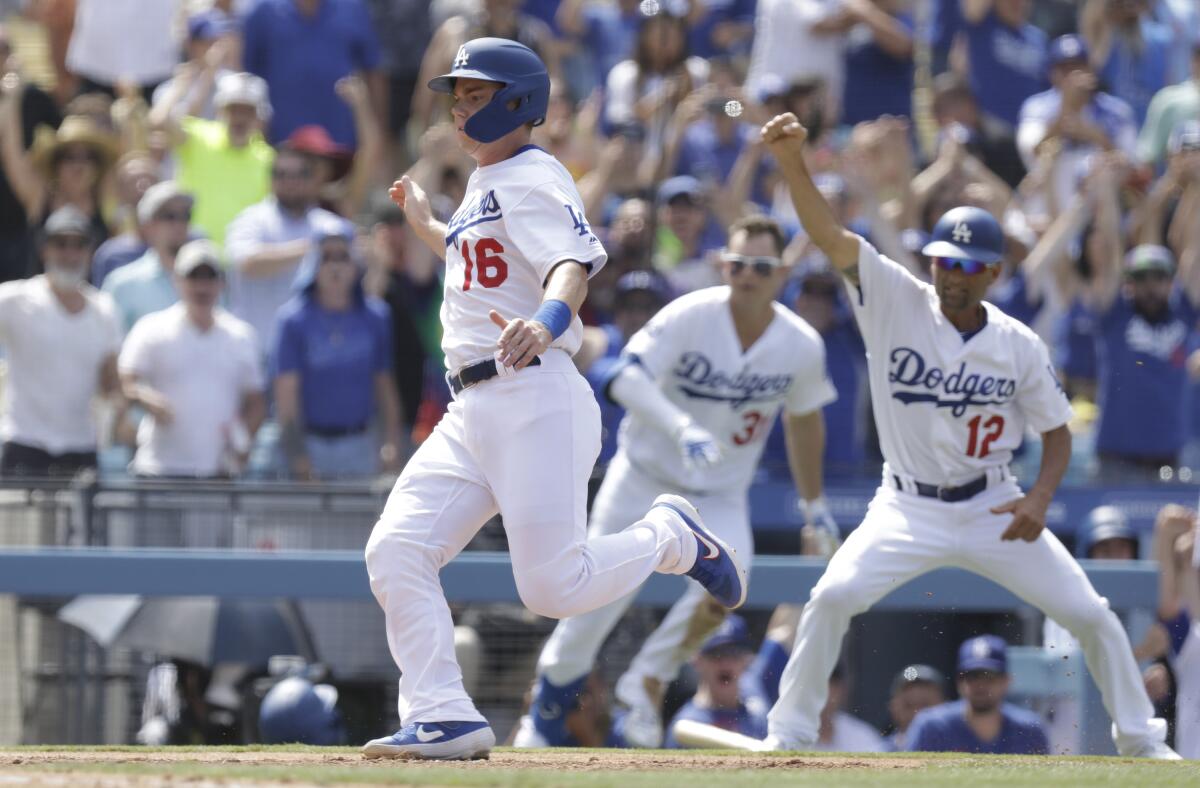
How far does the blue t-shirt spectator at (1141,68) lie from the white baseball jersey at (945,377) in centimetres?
630

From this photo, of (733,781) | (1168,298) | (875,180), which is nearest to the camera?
(733,781)

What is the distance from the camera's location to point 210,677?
8836 millimetres

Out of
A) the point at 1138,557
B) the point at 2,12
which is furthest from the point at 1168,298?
the point at 2,12

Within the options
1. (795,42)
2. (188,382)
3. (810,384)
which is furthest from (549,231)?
(795,42)

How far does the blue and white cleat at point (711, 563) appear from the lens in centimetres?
630

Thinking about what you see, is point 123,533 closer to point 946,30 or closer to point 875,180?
point 875,180

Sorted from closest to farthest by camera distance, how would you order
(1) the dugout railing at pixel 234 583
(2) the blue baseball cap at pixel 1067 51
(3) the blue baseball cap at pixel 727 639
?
1. (1) the dugout railing at pixel 234 583
2. (3) the blue baseball cap at pixel 727 639
3. (2) the blue baseball cap at pixel 1067 51

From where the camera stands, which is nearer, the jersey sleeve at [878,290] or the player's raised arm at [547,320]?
the player's raised arm at [547,320]

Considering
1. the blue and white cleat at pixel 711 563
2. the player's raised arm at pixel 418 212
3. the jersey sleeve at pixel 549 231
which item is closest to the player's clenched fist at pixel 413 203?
the player's raised arm at pixel 418 212

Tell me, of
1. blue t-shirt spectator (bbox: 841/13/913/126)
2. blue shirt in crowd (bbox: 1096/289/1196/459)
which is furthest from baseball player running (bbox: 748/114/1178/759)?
blue t-shirt spectator (bbox: 841/13/913/126)

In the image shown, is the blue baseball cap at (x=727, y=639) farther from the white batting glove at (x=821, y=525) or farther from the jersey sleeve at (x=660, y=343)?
the jersey sleeve at (x=660, y=343)

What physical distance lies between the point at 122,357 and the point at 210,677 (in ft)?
5.80

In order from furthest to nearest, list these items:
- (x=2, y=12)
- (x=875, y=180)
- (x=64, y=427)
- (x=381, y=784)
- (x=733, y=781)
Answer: (x=2, y=12) → (x=875, y=180) → (x=64, y=427) → (x=733, y=781) → (x=381, y=784)

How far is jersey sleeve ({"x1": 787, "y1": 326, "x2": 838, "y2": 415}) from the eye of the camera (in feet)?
26.7
